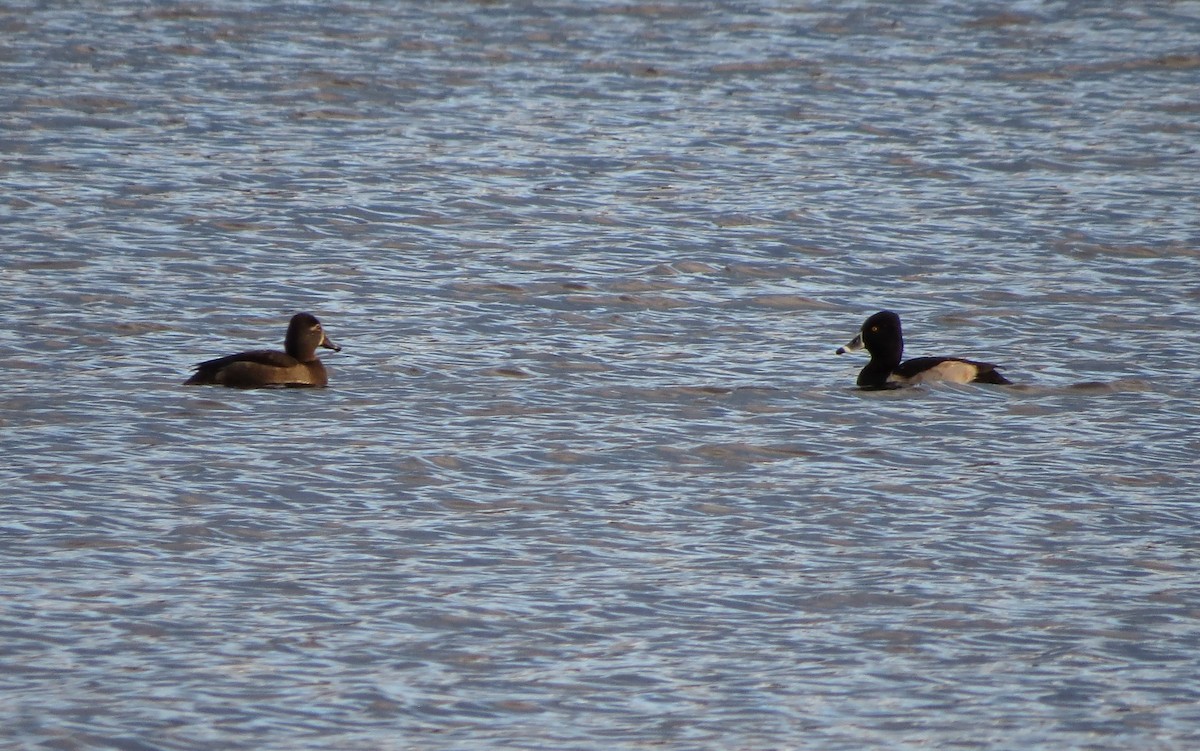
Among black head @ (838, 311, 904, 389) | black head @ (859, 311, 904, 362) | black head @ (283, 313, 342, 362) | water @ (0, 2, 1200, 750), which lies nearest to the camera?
water @ (0, 2, 1200, 750)

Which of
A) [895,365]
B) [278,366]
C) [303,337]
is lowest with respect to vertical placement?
[895,365]

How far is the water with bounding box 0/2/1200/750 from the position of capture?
8156 millimetres

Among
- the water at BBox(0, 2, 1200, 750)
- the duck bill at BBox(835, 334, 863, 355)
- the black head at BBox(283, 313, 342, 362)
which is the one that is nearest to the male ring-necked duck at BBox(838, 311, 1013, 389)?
the duck bill at BBox(835, 334, 863, 355)

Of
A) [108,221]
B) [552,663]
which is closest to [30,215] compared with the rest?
[108,221]

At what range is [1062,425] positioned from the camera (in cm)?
1249

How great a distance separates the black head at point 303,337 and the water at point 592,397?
1.04ft

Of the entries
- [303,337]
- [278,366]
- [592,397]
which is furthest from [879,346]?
[278,366]

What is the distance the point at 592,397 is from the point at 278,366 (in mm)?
2043

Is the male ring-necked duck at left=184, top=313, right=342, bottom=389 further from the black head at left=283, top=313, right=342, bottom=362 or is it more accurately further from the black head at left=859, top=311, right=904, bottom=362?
the black head at left=859, top=311, right=904, bottom=362

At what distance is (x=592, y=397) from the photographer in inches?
512

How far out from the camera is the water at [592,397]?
8156 millimetres

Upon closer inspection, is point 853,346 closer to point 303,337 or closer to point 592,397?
point 592,397

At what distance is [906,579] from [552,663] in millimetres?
2003

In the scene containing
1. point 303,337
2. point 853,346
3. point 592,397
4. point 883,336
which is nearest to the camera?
point 592,397
